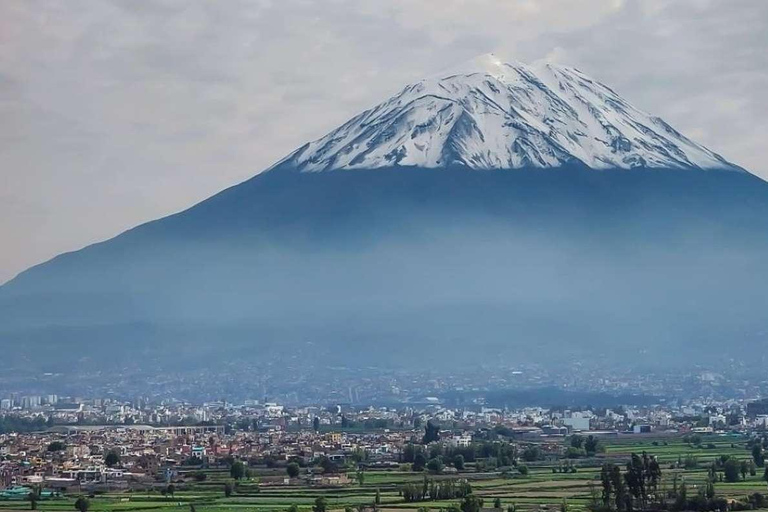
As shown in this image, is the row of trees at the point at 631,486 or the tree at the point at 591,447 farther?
the tree at the point at 591,447

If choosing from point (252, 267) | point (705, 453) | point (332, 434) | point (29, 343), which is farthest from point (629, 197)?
point (705, 453)

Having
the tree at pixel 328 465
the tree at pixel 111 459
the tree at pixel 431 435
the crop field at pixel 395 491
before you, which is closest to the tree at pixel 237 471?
the crop field at pixel 395 491

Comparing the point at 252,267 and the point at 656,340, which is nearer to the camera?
the point at 656,340

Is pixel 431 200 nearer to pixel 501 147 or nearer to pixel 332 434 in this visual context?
pixel 501 147

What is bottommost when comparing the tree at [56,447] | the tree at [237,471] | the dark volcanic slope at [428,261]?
the tree at [237,471]

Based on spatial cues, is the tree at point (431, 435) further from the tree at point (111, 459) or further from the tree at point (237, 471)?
the tree at point (237, 471)

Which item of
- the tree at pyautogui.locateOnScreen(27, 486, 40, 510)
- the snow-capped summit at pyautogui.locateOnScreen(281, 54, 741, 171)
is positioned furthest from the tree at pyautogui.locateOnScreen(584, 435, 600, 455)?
the snow-capped summit at pyautogui.locateOnScreen(281, 54, 741, 171)
